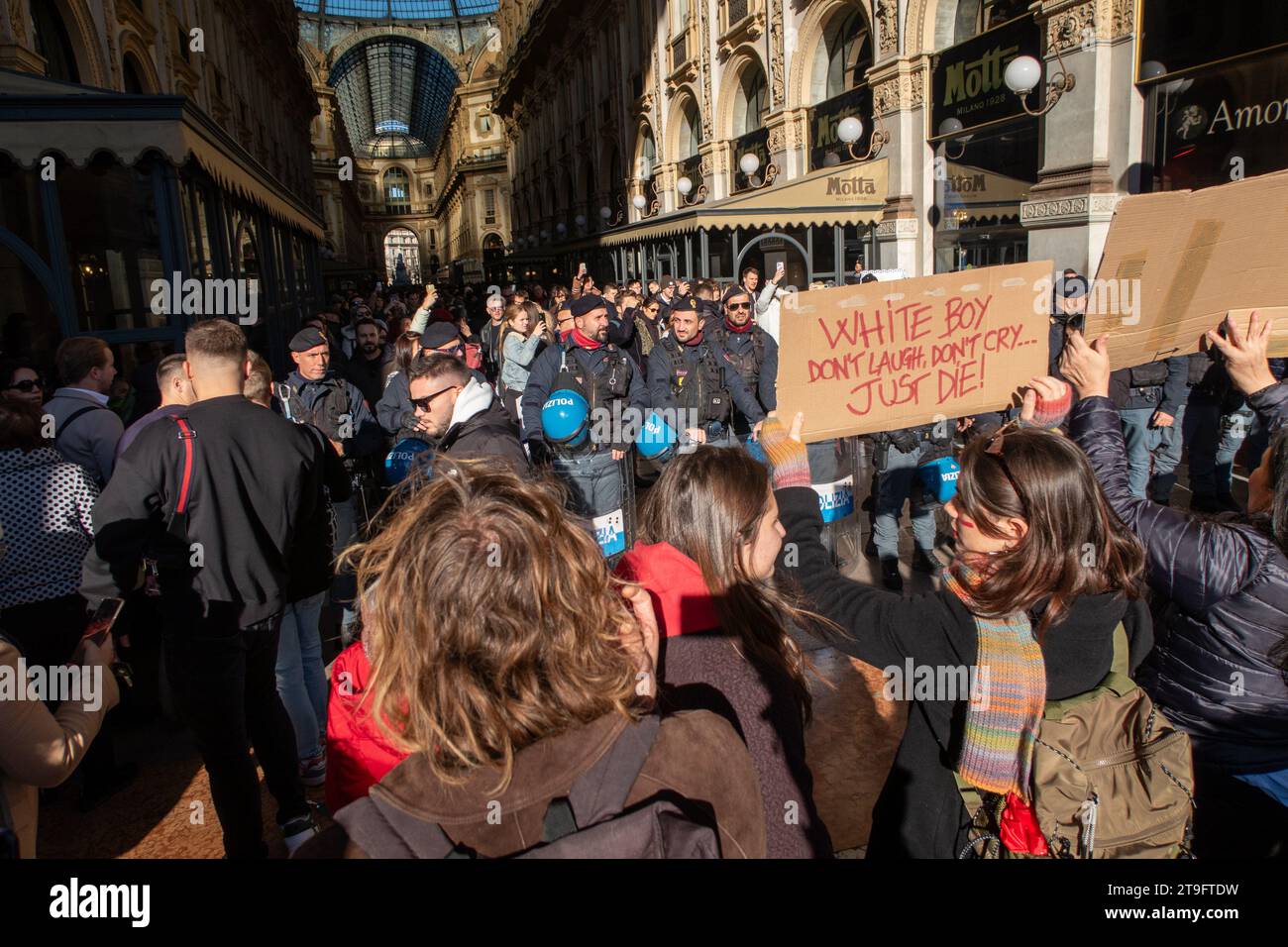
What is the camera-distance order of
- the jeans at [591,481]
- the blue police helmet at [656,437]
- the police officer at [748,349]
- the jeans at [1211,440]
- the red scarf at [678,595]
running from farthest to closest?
the jeans at [1211,440], the police officer at [748,349], the blue police helmet at [656,437], the jeans at [591,481], the red scarf at [678,595]

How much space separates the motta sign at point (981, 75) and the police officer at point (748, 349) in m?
9.40

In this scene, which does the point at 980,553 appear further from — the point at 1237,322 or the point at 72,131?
the point at 72,131

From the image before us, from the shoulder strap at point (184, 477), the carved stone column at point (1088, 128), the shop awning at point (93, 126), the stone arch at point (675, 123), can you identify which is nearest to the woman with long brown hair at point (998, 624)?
the shoulder strap at point (184, 477)

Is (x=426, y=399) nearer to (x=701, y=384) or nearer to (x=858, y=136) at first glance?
(x=701, y=384)

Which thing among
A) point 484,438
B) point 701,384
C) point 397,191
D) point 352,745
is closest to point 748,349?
point 701,384

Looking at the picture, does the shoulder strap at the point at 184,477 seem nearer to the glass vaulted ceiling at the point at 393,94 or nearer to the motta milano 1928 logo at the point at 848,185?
the motta milano 1928 logo at the point at 848,185

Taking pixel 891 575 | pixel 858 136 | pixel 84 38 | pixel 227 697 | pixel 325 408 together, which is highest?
pixel 84 38

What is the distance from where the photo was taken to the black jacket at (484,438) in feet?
11.4

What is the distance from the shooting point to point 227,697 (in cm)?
299

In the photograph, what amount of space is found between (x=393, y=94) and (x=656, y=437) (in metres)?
104

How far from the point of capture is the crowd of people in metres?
1.29

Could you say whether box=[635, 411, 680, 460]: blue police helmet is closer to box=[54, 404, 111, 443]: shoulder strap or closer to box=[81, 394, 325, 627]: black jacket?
box=[81, 394, 325, 627]: black jacket

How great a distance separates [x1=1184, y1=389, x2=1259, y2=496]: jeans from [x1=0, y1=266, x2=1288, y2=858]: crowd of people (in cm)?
331
